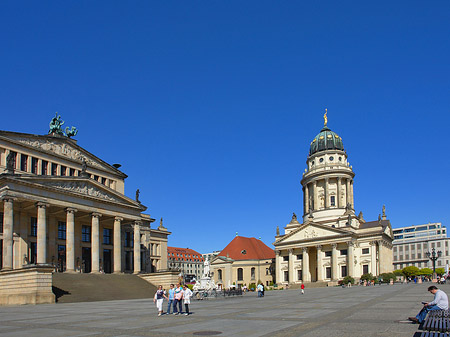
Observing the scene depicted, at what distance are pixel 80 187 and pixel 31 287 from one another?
18.7 meters

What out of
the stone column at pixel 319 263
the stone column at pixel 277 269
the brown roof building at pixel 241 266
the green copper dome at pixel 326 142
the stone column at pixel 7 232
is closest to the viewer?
the stone column at pixel 7 232

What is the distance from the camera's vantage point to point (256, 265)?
118 m

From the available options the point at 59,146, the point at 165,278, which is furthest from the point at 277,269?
the point at 59,146

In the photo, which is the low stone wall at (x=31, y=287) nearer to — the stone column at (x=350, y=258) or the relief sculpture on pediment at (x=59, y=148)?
the relief sculpture on pediment at (x=59, y=148)

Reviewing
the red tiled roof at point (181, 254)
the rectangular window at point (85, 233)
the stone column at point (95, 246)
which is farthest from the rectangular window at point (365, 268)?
the red tiled roof at point (181, 254)

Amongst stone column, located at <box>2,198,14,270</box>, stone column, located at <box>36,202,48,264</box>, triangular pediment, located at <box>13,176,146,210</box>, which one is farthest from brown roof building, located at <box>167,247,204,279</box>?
stone column, located at <box>2,198,14,270</box>

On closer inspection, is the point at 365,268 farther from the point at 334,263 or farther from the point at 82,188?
the point at 82,188

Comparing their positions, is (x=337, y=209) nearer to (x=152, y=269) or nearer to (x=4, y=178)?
(x=152, y=269)

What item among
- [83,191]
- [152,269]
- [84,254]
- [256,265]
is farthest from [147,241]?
[256,265]

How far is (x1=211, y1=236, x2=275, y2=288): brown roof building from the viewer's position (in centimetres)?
11512

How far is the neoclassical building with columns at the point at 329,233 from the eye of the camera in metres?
97.1

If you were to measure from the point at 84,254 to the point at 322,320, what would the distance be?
50.8 meters

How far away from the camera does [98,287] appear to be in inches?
1939

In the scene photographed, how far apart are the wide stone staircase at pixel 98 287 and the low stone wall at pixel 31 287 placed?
7.06ft
